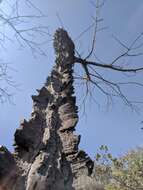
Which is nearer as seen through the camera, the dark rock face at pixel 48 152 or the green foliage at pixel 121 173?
the dark rock face at pixel 48 152

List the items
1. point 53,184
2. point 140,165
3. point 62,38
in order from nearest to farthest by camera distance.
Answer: point 53,184 → point 62,38 → point 140,165

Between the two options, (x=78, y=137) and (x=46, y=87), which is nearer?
(x=78, y=137)

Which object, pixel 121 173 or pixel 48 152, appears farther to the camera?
pixel 121 173

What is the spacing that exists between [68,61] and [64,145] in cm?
181

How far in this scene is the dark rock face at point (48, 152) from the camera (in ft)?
9.98

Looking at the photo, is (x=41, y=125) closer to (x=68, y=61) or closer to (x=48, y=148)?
(x=48, y=148)

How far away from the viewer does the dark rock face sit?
304 centimetres

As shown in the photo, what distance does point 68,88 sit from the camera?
4.61 metres

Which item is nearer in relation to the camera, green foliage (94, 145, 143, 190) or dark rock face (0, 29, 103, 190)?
dark rock face (0, 29, 103, 190)

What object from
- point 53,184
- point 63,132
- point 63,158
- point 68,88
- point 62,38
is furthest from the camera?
point 62,38

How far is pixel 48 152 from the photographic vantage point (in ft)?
11.2

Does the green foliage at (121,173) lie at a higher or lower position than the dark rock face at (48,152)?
higher

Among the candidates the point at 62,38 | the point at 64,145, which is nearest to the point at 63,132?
the point at 64,145

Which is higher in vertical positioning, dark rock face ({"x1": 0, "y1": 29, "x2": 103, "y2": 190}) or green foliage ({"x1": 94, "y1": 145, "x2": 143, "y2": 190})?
green foliage ({"x1": 94, "y1": 145, "x2": 143, "y2": 190})
